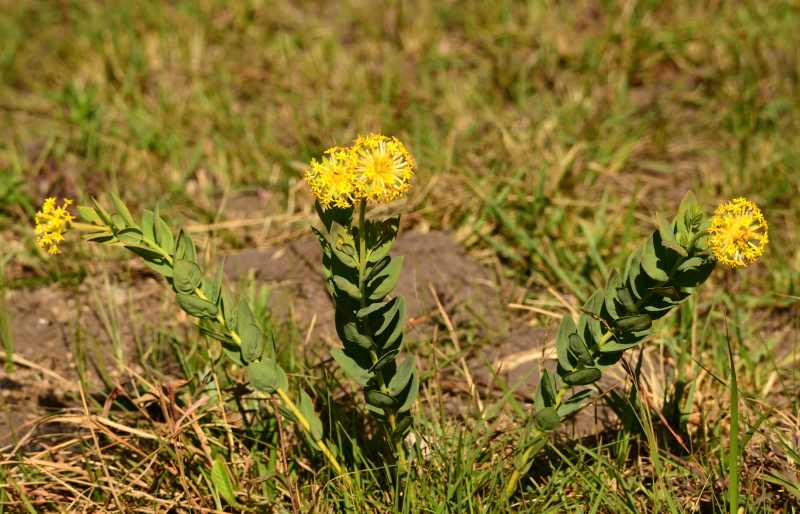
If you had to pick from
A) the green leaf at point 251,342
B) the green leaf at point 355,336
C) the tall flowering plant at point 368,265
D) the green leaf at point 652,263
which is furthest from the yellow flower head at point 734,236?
the green leaf at point 251,342

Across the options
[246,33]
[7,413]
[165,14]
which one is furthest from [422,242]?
[165,14]

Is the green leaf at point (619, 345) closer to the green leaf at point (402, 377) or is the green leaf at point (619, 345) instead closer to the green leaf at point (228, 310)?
the green leaf at point (402, 377)

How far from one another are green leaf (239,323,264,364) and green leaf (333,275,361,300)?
0.71ft

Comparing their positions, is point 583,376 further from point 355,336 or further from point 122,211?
point 122,211

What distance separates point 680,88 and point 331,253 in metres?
2.55

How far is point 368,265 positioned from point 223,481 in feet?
2.36

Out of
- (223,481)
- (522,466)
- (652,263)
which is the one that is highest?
(652,263)

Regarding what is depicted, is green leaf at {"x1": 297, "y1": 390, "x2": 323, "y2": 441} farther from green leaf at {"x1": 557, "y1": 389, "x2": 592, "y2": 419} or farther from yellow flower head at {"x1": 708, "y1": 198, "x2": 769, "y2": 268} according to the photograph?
yellow flower head at {"x1": 708, "y1": 198, "x2": 769, "y2": 268}

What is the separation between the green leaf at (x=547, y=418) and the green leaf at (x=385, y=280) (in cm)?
44

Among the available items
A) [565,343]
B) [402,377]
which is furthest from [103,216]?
[565,343]

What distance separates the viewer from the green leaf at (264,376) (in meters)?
1.70

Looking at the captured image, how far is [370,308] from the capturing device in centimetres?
158

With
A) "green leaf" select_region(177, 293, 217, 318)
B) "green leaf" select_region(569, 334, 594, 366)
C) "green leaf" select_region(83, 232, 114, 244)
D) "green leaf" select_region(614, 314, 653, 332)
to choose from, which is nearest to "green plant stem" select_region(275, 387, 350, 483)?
"green leaf" select_region(177, 293, 217, 318)

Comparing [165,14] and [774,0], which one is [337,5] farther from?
[774,0]
